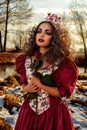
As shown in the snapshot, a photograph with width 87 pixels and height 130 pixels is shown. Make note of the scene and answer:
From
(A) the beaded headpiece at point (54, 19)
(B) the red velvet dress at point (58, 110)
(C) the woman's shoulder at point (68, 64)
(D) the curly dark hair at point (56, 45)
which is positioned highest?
(A) the beaded headpiece at point (54, 19)

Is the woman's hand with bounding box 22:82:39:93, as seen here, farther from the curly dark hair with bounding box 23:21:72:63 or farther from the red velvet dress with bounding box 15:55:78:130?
the curly dark hair with bounding box 23:21:72:63

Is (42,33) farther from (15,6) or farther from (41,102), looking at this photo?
(15,6)

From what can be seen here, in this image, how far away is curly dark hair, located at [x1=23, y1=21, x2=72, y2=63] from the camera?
3.22m

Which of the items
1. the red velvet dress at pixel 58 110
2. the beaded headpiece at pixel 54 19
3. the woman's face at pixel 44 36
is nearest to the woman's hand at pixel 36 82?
the red velvet dress at pixel 58 110

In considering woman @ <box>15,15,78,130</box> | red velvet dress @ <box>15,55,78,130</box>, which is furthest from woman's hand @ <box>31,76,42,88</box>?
red velvet dress @ <box>15,55,78,130</box>

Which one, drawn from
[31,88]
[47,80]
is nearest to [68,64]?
[47,80]

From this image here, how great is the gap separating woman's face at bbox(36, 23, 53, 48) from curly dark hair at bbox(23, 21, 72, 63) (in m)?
0.03

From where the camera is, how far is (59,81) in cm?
316

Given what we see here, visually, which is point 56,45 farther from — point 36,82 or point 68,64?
point 36,82

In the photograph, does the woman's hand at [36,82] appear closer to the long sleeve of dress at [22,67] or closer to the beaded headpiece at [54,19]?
the long sleeve of dress at [22,67]

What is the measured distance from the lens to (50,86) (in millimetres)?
3145

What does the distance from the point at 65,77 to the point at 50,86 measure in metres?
0.14

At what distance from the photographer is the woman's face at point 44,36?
324 centimetres

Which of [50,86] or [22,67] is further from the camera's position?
[22,67]
